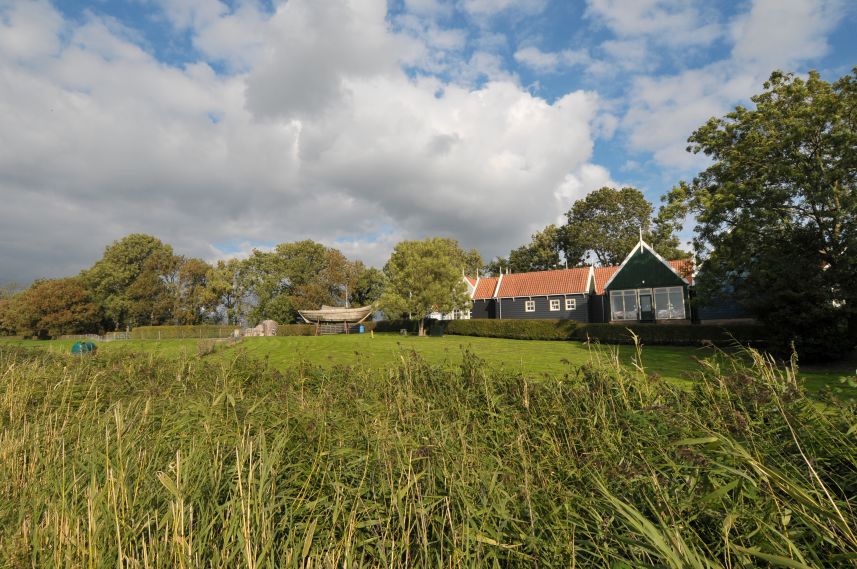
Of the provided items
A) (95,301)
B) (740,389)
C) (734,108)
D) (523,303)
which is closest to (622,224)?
(523,303)

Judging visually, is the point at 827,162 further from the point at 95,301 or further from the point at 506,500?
the point at 95,301

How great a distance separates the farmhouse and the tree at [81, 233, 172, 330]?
42.2 metres

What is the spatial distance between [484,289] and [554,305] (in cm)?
786

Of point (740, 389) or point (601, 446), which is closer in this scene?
point (601, 446)

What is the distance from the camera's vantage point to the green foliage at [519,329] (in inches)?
1093

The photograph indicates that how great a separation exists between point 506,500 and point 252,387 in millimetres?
5619

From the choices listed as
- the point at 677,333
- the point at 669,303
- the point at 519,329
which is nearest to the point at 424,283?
the point at 519,329

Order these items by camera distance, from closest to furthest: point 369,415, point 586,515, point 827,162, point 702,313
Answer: point 586,515
point 369,415
point 827,162
point 702,313

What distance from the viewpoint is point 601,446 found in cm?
421

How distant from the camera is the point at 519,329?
1187 inches

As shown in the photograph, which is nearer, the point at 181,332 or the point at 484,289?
the point at 484,289

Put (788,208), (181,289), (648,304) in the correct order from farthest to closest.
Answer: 1. (181,289)
2. (648,304)
3. (788,208)

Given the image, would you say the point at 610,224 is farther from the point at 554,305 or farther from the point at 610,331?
the point at 610,331

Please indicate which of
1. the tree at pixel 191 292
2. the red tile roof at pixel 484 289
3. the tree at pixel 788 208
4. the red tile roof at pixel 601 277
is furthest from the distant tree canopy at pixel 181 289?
the tree at pixel 788 208
